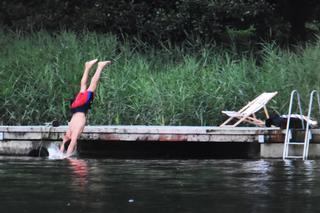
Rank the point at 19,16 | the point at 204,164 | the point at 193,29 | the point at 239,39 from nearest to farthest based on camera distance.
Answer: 1. the point at 204,164
2. the point at 193,29
3. the point at 19,16
4. the point at 239,39

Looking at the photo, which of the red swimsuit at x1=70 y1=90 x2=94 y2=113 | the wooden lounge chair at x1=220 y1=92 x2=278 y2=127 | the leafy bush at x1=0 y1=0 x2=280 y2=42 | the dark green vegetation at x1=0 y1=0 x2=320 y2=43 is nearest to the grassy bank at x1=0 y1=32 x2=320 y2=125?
the wooden lounge chair at x1=220 y1=92 x2=278 y2=127

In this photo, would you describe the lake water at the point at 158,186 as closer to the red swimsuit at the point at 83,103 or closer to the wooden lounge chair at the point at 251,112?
the red swimsuit at the point at 83,103

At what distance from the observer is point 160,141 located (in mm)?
15945

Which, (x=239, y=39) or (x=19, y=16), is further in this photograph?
(x=239, y=39)

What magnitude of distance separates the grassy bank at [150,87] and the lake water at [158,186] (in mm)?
3009

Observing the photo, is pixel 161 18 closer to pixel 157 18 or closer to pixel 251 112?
pixel 157 18

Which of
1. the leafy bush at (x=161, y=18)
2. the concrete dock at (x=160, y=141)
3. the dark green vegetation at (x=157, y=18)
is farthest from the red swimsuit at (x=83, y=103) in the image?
the leafy bush at (x=161, y=18)

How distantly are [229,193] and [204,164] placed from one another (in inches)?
170

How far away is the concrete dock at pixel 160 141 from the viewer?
1523cm

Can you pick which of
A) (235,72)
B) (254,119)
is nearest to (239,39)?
(235,72)

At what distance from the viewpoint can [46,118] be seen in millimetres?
18094

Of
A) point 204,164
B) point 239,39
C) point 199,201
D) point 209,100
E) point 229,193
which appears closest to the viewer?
point 199,201

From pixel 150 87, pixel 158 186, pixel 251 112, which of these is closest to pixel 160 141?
pixel 251 112

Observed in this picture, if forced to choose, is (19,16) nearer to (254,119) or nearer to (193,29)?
(193,29)
